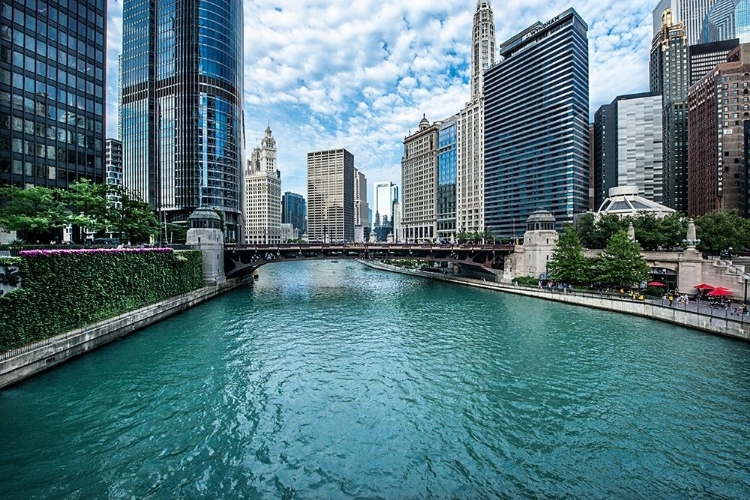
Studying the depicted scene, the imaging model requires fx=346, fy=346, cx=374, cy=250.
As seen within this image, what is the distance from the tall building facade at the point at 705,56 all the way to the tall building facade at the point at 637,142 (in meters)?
31.5

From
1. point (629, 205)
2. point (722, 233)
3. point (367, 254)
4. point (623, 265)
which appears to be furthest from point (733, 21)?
point (367, 254)

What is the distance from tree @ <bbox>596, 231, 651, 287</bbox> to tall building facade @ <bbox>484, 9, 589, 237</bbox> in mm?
99771

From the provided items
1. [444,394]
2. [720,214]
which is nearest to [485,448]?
[444,394]

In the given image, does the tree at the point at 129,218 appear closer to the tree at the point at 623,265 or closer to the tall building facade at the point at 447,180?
the tree at the point at 623,265

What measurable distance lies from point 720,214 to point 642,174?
117339 mm

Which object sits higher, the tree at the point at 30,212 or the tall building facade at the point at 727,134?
the tall building facade at the point at 727,134

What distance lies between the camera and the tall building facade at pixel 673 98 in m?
160

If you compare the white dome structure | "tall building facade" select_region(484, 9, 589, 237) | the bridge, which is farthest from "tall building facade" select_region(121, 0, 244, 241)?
the white dome structure

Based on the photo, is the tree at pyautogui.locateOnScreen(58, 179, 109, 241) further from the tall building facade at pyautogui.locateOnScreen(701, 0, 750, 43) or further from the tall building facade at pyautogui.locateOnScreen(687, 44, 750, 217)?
the tall building facade at pyautogui.locateOnScreen(701, 0, 750, 43)

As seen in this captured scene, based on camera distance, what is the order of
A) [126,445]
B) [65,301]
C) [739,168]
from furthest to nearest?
1. [739,168]
2. [65,301]
3. [126,445]

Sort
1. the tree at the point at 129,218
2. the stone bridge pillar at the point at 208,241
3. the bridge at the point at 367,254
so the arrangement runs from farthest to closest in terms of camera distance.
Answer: the bridge at the point at 367,254 < the stone bridge pillar at the point at 208,241 < the tree at the point at 129,218

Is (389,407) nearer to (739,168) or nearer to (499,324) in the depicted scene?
(499,324)

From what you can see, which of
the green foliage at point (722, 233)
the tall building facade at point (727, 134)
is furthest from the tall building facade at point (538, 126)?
the green foliage at point (722, 233)

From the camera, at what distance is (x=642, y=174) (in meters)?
161
